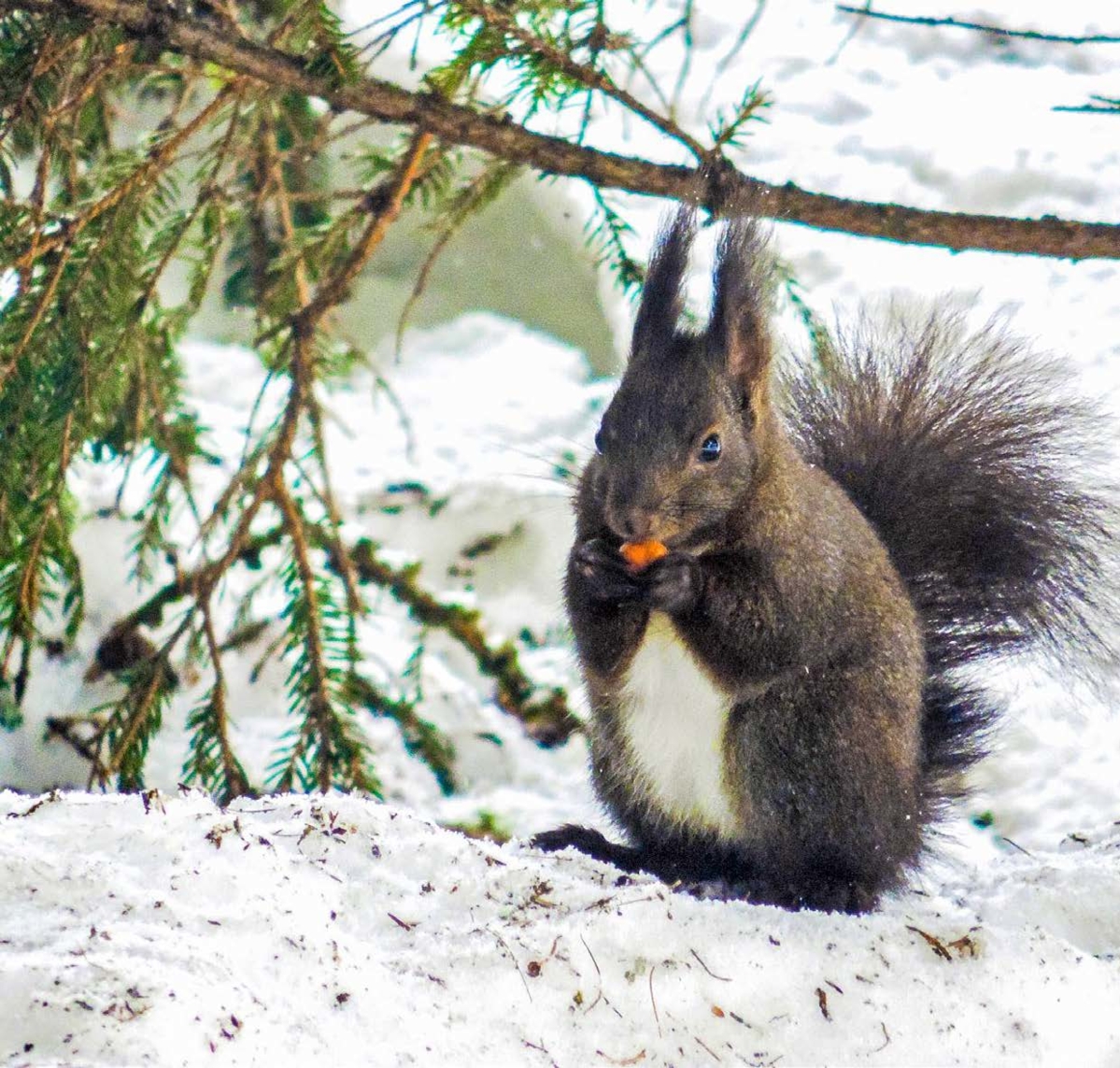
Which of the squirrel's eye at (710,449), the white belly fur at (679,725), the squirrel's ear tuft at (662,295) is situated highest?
the squirrel's ear tuft at (662,295)

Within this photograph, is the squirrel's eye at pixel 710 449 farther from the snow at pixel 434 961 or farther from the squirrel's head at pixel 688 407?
the snow at pixel 434 961

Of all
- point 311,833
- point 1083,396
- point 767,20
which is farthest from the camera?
point 767,20

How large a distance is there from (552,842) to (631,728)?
0.21 m

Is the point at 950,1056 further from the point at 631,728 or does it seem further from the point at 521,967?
the point at 631,728

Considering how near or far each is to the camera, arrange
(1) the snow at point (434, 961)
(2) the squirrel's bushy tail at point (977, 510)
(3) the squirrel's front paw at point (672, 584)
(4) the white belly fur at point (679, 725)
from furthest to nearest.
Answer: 1. (2) the squirrel's bushy tail at point (977, 510)
2. (4) the white belly fur at point (679, 725)
3. (3) the squirrel's front paw at point (672, 584)
4. (1) the snow at point (434, 961)

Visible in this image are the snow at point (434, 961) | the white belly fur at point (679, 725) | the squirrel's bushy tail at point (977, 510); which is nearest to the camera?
the snow at point (434, 961)

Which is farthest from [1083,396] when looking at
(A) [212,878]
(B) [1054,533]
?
(A) [212,878]

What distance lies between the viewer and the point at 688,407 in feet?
5.96

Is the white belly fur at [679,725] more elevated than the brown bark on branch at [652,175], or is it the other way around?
the brown bark on branch at [652,175]

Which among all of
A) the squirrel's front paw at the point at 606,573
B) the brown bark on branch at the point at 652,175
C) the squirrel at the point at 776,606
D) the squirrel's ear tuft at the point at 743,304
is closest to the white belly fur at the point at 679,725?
the squirrel at the point at 776,606

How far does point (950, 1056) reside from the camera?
1430 millimetres

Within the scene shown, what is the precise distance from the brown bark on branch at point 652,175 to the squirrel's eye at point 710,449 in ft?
0.94

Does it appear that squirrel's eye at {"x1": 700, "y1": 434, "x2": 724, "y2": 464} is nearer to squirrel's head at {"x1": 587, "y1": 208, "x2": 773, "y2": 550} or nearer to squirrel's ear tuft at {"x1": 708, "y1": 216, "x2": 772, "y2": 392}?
squirrel's head at {"x1": 587, "y1": 208, "x2": 773, "y2": 550}

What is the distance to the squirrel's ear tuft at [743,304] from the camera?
72.3 inches
